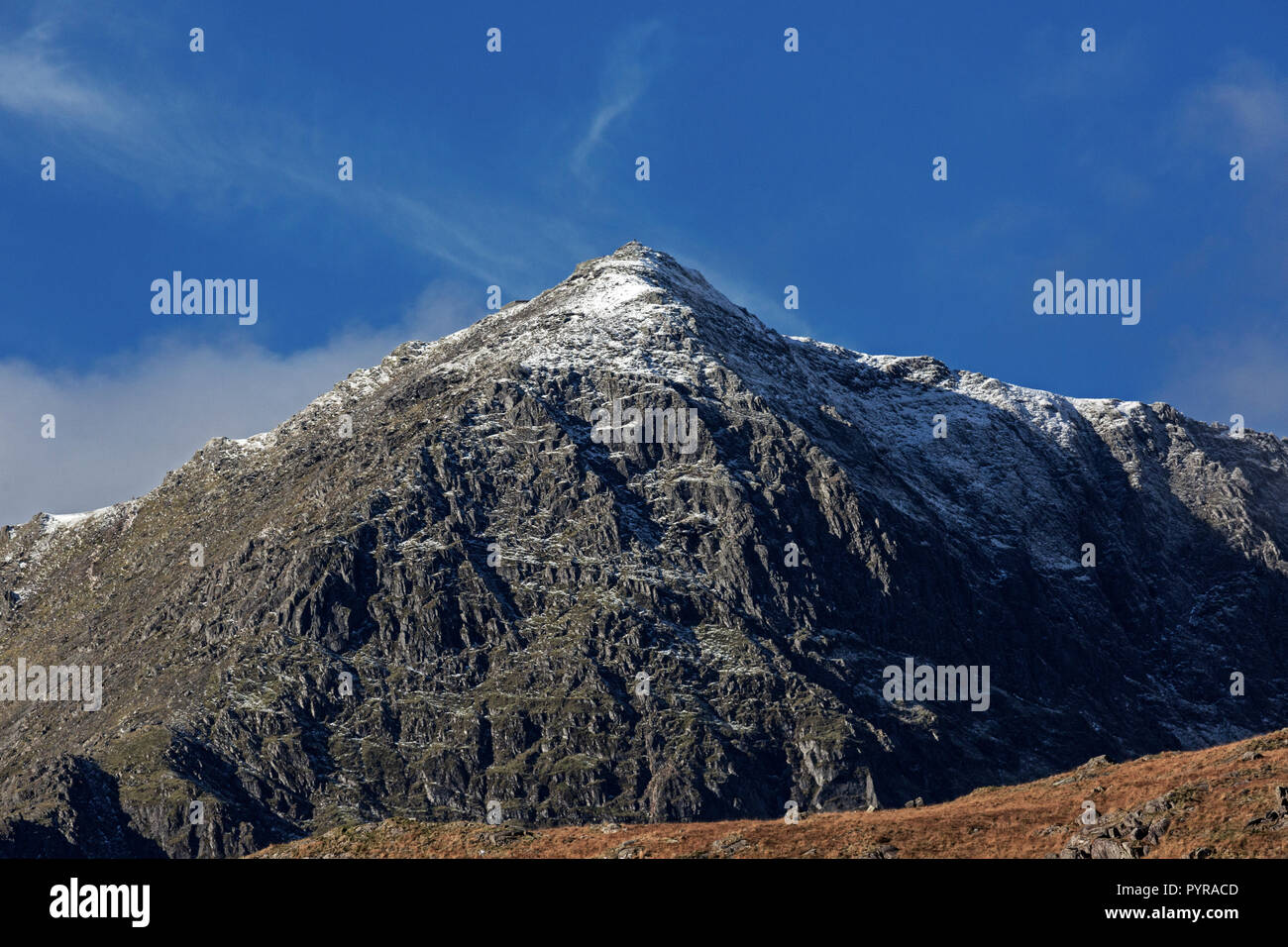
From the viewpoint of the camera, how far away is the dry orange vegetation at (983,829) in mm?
76000

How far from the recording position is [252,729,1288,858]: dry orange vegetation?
76000mm

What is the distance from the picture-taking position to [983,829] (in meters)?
87.8

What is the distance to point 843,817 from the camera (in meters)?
98.1
